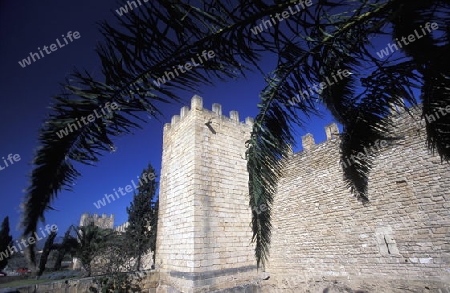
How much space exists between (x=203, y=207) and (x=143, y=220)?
1190 centimetres

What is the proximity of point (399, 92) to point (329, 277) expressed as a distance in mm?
6393

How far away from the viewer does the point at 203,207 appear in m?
7.12

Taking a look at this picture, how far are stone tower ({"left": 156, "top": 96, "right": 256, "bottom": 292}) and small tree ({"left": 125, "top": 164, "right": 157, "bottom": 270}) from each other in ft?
26.3

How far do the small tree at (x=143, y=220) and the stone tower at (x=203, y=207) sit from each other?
8.01 m

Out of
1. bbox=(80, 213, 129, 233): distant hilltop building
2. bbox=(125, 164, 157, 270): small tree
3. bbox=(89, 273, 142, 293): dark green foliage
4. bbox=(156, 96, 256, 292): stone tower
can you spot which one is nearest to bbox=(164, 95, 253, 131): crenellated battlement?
bbox=(156, 96, 256, 292): stone tower

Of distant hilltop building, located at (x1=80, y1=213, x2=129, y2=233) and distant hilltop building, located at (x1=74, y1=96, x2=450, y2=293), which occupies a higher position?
distant hilltop building, located at (x1=80, y1=213, x2=129, y2=233)

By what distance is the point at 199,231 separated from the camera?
6715 millimetres

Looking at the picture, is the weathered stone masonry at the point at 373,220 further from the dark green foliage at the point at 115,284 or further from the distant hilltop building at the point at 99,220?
the distant hilltop building at the point at 99,220

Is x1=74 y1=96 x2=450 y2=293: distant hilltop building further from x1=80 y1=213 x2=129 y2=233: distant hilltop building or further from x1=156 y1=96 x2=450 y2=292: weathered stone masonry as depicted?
x1=80 y1=213 x2=129 y2=233: distant hilltop building

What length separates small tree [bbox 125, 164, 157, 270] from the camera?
15.2 metres

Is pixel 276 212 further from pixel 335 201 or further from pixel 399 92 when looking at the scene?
pixel 399 92

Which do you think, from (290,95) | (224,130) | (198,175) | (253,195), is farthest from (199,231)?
(290,95)

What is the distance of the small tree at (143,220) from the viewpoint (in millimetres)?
15219

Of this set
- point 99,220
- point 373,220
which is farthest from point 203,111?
point 99,220
